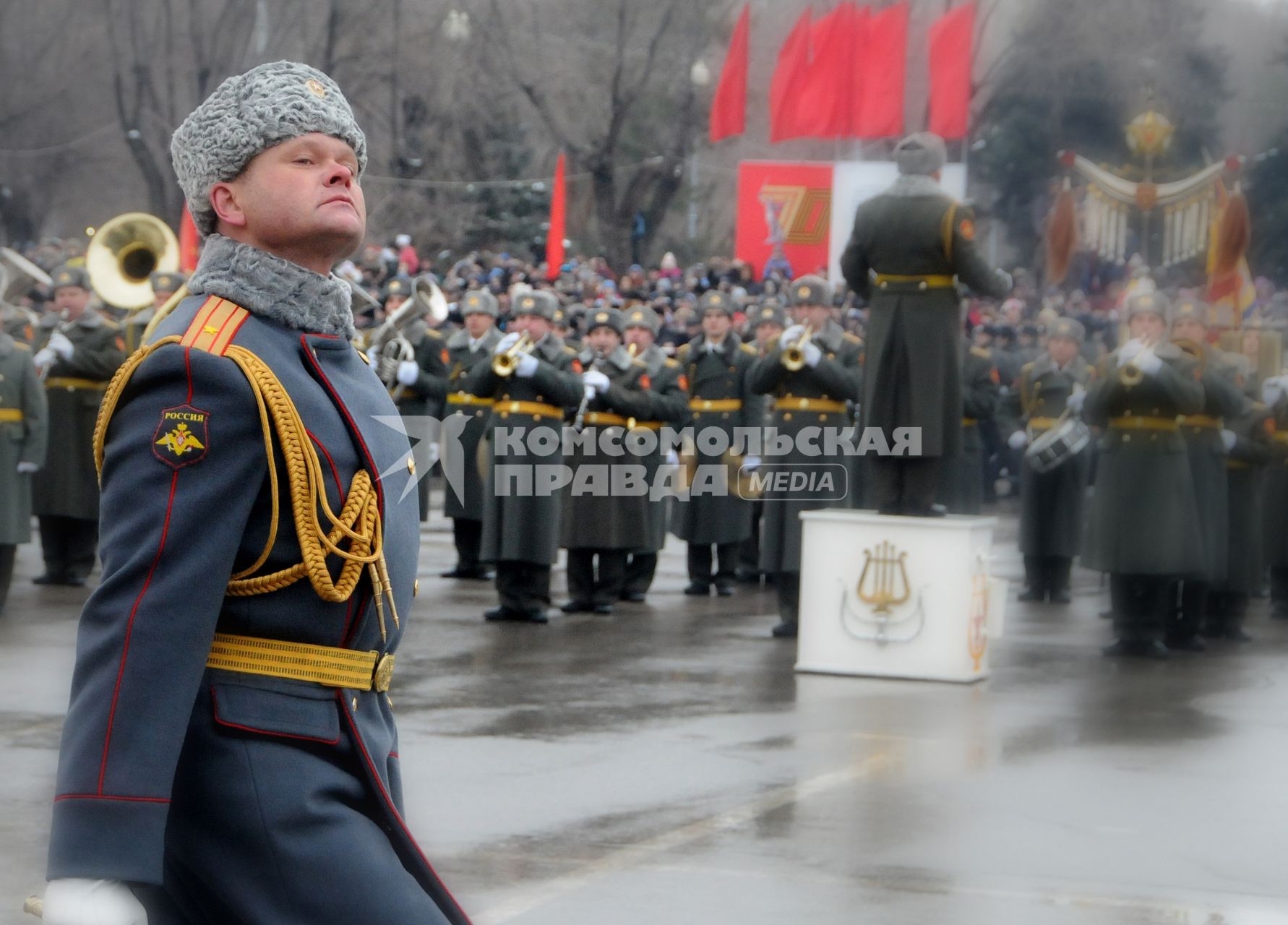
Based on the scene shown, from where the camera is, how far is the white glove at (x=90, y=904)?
2.46 m

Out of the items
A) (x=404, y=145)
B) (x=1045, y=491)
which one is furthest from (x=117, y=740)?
(x=404, y=145)

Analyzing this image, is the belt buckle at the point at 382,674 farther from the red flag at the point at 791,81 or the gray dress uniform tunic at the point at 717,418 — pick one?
the red flag at the point at 791,81

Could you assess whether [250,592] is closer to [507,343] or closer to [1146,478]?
[1146,478]

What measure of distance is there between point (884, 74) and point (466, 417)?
17610 millimetres

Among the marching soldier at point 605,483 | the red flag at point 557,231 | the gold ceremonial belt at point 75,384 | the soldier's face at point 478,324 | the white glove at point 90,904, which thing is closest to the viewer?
the white glove at point 90,904

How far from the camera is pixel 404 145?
33.8 metres

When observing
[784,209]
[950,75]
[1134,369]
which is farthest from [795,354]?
[950,75]

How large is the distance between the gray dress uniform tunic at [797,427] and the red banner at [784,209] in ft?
58.8

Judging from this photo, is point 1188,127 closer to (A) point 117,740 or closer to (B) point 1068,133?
(B) point 1068,133

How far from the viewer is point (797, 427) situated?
1160 cm

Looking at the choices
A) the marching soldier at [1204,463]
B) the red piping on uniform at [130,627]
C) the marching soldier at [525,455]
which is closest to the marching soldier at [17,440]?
the marching soldier at [525,455]

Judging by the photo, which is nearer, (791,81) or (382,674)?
(382,674)

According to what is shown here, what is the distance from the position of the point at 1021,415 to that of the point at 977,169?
2007 cm

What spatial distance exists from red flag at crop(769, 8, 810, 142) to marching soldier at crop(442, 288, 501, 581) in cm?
1676
